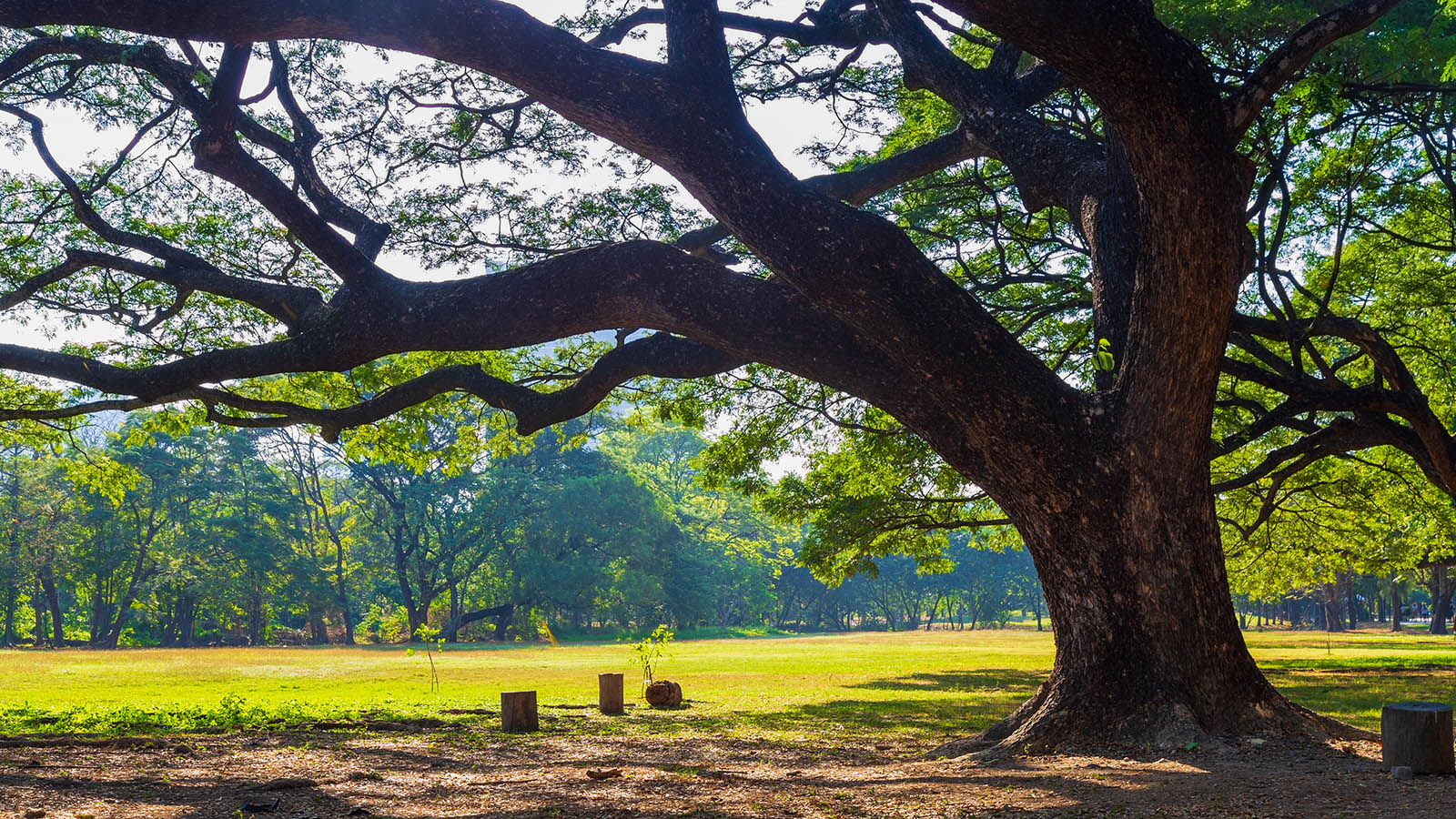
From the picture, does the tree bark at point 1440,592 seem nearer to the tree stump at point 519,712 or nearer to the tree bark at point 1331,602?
the tree bark at point 1331,602

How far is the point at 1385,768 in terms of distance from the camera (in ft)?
21.7

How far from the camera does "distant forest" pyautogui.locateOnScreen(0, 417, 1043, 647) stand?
56.6 meters

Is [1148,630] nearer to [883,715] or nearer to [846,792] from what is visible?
[846,792]

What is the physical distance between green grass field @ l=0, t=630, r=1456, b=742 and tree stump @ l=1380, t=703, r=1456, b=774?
4502 mm

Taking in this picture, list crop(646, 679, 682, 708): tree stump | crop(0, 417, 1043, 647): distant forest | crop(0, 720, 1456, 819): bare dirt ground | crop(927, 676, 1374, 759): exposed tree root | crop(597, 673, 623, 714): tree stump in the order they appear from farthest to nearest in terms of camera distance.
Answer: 1. crop(0, 417, 1043, 647): distant forest
2. crop(646, 679, 682, 708): tree stump
3. crop(597, 673, 623, 714): tree stump
4. crop(927, 676, 1374, 759): exposed tree root
5. crop(0, 720, 1456, 819): bare dirt ground

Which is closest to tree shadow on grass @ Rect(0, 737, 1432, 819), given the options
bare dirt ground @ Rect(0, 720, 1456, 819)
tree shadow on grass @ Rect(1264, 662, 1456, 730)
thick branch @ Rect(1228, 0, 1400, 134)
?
bare dirt ground @ Rect(0, 720, 1456, 819)

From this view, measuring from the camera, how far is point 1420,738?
6422 mm

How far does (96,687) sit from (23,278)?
10.00 m

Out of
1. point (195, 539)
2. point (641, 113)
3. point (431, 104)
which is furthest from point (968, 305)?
point (195, 539)

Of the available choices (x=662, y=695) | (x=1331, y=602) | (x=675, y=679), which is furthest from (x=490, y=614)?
(x=662, y=695)

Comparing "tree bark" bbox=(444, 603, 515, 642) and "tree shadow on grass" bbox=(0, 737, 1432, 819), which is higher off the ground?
"tree shadow on grass" bbox=(0, 737, 1432, 819)

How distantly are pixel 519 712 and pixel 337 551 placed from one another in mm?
63134

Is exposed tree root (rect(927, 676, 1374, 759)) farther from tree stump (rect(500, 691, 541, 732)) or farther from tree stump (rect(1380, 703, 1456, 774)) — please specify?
tree stump (rect(500, 691, 541, 732))

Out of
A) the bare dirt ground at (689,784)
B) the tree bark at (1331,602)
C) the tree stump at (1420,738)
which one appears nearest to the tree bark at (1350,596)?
the tree bark at (1331,602)
